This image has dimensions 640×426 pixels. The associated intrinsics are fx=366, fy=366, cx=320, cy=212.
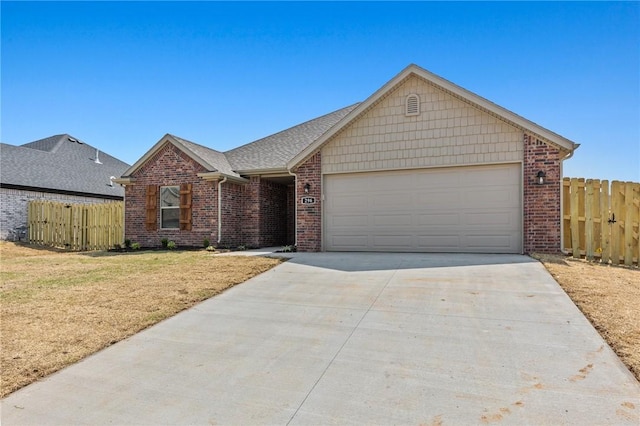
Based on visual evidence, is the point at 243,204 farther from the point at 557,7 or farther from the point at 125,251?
the point at 557,7

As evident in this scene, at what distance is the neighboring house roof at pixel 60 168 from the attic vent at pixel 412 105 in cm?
1756

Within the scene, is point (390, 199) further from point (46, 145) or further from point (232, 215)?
point (46, 145)

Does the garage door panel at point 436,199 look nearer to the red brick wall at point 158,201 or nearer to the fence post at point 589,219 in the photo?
the fence post at point 589,219

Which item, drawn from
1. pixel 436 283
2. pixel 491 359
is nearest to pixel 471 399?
pixel 491 359

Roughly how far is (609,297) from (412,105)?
697 cm

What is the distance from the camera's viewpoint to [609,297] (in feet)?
17.5

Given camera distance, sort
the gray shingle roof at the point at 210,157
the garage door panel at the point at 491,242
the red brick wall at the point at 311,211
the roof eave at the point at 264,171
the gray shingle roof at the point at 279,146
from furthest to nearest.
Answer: the gray shingle roof at the point at 279,146 < the gray shingle roof at the point at 210,157 < the roof eave at the point at 264,171 < the red brick wall at the point at 311,211 < the garage door panel at the point at 491,242

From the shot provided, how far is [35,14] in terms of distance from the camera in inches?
392

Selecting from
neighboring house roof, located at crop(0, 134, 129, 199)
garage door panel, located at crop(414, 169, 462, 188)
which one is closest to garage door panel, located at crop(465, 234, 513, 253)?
garage door panel, located at crop(414, 169, 462, 188)

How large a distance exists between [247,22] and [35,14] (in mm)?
5691

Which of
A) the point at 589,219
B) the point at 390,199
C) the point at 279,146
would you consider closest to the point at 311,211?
the point at 390,199

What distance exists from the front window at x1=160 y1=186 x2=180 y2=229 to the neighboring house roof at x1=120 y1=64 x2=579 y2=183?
1.49 metres

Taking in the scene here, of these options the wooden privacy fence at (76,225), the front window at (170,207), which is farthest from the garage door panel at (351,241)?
the wooden privacy fence at (76,225)

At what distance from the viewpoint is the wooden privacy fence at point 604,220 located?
848 cm
